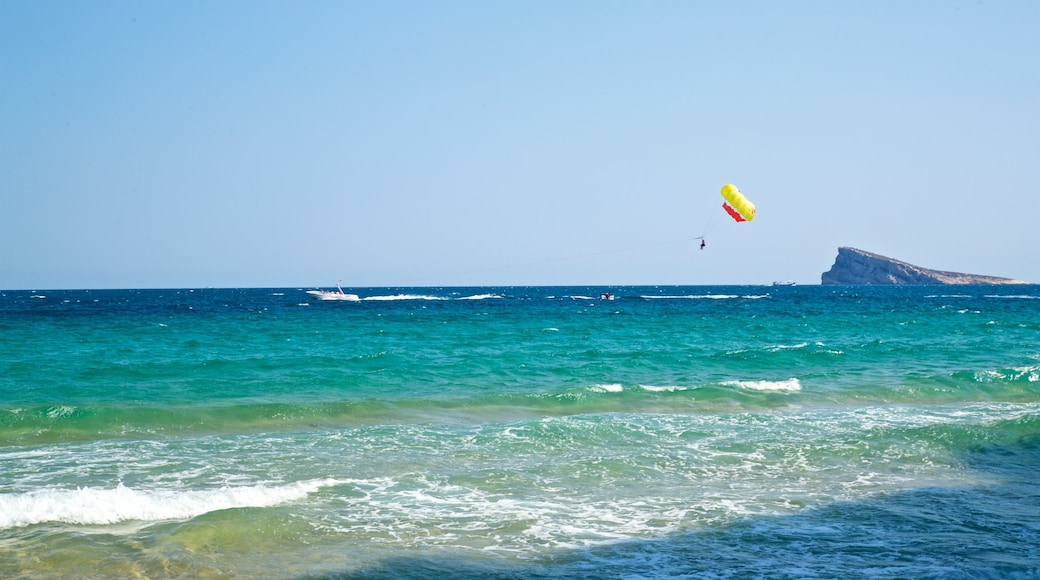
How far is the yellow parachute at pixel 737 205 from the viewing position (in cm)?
2686

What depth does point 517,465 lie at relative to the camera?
11.3m

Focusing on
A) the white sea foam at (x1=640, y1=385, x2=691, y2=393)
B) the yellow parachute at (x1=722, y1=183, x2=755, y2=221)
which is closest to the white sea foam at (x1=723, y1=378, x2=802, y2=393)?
the white sea foam at (x1=640, y1=385, x2=691, y2=393)

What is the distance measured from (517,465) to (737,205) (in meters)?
17.8

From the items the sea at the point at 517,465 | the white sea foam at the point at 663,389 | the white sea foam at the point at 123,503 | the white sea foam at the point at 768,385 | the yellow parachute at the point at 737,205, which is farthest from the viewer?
the yellow parachute at the point at 737,205

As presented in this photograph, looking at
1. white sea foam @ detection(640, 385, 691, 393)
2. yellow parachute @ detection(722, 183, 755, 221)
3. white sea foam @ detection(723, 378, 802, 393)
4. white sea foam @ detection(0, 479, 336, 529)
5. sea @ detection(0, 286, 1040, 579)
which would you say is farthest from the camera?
yellow parachute @ detection(722, 183, 755, 221)

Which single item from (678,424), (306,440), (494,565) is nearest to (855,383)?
(678,424)

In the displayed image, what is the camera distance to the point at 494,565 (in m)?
7.20

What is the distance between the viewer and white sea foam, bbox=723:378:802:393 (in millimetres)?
19203

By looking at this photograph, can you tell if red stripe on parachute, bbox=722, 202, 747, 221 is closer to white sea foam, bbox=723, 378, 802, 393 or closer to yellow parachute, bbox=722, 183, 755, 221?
yellow parachute, bbox=722, 183, 755, 221

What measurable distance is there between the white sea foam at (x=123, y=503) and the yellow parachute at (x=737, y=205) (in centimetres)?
2020

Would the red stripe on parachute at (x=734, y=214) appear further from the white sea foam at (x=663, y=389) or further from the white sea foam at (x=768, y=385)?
the white sea foam at (x=663, y=389)

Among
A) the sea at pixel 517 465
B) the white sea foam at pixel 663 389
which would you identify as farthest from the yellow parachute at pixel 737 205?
the white sea foam at pixel 663 389

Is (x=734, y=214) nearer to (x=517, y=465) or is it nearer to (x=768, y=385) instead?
(x=768, y=385)

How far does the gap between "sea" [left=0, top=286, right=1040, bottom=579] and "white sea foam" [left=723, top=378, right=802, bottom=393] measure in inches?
6.6
